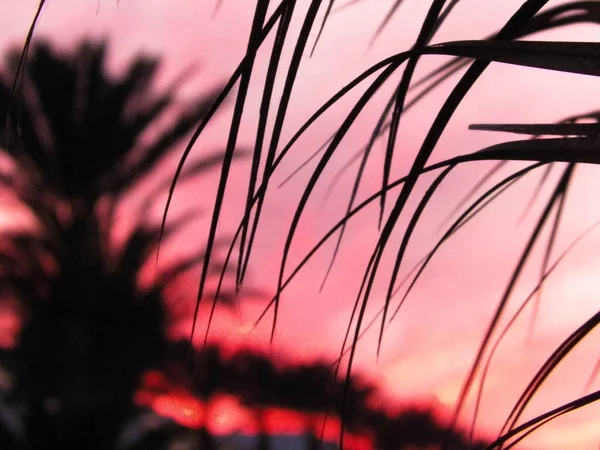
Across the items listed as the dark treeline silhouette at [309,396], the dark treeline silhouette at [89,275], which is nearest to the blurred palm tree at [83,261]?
the dark treeline silhouette at [89,275]

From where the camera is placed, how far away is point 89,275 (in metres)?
2.58

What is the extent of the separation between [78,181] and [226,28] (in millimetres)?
1652

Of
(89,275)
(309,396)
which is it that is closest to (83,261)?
(89,275)

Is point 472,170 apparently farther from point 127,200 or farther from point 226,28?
point 127,200

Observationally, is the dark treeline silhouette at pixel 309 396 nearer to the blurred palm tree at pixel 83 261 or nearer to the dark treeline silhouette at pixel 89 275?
the dark treeline silhouette at pixel 89 275

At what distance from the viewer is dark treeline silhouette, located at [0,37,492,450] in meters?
2.42

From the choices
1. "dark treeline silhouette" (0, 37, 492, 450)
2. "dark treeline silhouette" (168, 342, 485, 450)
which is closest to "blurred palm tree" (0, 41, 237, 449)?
"dark treeline silhouette" (0, 37, 492, 450)

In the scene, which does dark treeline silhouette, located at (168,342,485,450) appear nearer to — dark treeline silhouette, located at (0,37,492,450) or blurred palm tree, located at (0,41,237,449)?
dark treeline silhouette, located at (0,37,492,450)

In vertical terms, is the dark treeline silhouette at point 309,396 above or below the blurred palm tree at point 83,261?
below

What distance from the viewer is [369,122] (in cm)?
98

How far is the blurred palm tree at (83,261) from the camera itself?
2.44 meters

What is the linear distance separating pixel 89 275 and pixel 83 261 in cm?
6

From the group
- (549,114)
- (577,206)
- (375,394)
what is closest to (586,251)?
(577,206)

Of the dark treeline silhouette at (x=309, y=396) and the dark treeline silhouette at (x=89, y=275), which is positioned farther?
the dark treeline silhouette at (x=89, y=275)
